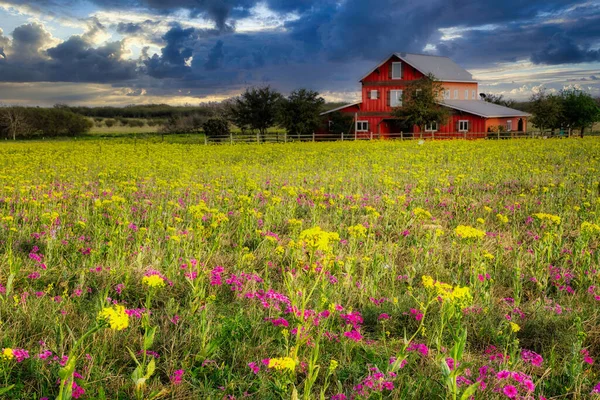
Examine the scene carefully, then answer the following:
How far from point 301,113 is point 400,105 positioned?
9.66 m

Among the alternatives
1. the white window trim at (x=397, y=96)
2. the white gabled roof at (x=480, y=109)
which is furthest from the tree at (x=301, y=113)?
the white gabled roof at (x=480, y=109)

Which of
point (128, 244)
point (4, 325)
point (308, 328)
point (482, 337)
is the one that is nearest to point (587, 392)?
point (482, 337)

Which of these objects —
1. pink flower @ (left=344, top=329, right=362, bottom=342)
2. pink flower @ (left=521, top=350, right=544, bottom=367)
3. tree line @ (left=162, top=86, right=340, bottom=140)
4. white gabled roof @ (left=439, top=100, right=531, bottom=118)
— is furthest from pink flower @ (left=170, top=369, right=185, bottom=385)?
white gabled roof @ (left=439, top=100, right=531, bottom=118)

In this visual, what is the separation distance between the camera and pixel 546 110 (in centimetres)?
5003

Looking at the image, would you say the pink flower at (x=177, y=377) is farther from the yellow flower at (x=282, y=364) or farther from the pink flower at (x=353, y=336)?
the pink flower at (x=353, y=336)

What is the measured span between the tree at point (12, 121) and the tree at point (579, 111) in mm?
65123

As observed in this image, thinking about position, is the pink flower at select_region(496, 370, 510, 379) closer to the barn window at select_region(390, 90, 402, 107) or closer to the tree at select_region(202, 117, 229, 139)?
the tree at select_region(202, 117, 229, 139)

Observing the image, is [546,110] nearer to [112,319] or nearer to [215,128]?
[215,128]

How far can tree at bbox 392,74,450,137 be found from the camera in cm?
4244

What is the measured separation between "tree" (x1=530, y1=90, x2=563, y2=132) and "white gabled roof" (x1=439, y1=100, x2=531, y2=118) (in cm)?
164

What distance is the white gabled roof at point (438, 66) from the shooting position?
47056 millimetres

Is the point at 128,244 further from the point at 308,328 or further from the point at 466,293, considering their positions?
the point at 466,293

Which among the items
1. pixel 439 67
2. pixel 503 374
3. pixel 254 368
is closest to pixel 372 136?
pixel 439 67

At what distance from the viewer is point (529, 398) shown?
2.79 m
